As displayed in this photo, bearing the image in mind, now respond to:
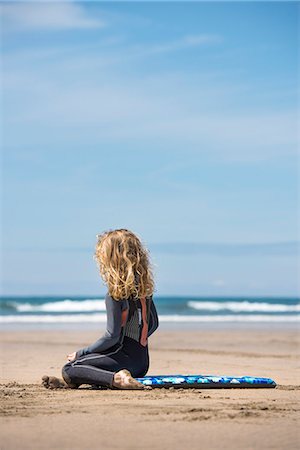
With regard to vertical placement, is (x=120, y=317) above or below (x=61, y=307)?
below

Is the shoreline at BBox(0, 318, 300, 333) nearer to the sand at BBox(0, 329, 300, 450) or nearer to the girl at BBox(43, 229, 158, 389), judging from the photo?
the sand at BBox(0, 329, 300, 450)

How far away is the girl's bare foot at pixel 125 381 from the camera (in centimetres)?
752

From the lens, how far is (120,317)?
7.64 meters

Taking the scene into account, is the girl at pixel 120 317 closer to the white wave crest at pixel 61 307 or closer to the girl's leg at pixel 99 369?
the girl's leg at pixel 99 369

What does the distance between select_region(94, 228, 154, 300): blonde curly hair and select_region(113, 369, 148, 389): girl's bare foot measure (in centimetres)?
68

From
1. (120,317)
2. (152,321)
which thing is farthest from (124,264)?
(152,321)

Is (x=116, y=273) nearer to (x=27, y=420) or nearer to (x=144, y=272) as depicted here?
(x=144, y=272)

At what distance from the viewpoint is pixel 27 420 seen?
5.93 meters

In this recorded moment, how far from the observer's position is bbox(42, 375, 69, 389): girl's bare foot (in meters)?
7.75

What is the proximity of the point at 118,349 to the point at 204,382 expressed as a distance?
856 millimetres

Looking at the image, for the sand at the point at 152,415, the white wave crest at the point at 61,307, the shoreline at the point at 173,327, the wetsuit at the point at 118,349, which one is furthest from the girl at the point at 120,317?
the white wave crest at the point at 61,307

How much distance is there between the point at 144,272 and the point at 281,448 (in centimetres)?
298

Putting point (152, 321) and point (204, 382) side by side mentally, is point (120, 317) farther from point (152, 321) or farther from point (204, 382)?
point (204, 382)

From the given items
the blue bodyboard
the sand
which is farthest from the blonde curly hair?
the sand
